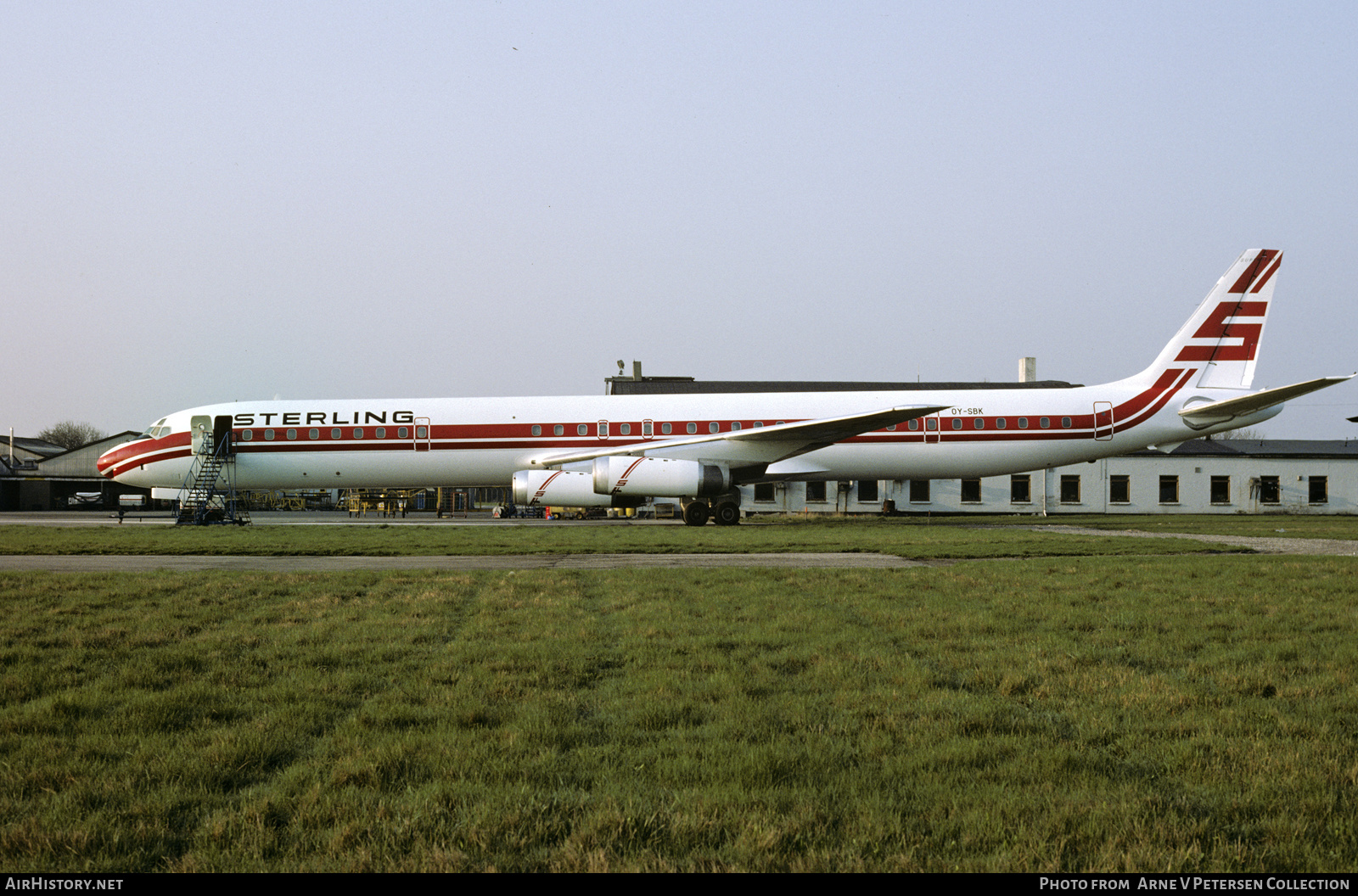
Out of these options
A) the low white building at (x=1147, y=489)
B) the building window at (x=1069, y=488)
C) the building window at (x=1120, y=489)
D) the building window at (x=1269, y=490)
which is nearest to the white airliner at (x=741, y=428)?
the low white building at (x=1147, y=489)

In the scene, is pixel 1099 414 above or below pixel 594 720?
above

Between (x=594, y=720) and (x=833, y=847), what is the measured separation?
173cm

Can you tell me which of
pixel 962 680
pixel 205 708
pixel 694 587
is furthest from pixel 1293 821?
pixel 694 587

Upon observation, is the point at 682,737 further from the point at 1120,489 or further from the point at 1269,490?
the point at 1269,490

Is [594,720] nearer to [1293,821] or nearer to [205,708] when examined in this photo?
[205,708]

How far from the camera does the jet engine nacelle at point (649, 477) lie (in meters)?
22.4

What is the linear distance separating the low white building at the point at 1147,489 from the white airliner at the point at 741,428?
16.8m

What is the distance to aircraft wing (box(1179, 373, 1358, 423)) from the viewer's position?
2198 cm

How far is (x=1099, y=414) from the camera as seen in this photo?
81.1 feet

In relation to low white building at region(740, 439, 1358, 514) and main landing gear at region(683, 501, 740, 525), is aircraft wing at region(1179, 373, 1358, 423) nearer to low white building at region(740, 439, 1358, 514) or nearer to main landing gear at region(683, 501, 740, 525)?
main landing gear at region(683, 501, 740, 525)

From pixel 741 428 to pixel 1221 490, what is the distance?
31.8m

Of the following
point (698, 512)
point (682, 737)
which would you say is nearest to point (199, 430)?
point (698, 512)

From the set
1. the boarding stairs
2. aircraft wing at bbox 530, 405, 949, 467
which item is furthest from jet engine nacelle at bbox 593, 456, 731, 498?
the boarding stairs

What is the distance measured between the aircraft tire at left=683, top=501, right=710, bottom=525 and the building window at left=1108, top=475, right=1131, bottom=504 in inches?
1080
